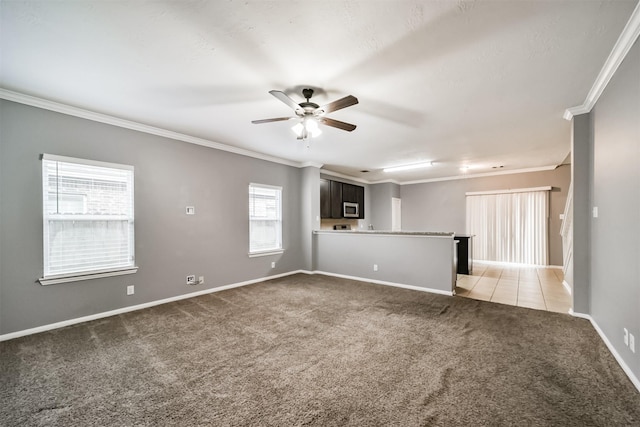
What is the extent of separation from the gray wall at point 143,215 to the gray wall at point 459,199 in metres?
4.86

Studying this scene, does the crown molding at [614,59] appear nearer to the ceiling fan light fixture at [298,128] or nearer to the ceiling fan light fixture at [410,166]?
the ceiling fan light fixture at [298,128]

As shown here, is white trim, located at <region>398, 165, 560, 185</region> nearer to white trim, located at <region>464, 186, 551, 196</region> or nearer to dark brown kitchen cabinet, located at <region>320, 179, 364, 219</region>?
white trim, located at <region>464, 186, 551, 196</region>

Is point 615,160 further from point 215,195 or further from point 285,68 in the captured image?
point 215,195

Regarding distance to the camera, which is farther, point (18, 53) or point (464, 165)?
point (464, 165)

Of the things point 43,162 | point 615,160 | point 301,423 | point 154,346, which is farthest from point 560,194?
point 43,162

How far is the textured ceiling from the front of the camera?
168cm

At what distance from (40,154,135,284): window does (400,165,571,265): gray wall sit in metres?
7.79

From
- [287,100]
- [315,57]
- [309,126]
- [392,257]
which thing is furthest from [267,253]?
[315,57]

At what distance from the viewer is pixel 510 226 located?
Answer: 6906mm

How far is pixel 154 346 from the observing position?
8.29ft

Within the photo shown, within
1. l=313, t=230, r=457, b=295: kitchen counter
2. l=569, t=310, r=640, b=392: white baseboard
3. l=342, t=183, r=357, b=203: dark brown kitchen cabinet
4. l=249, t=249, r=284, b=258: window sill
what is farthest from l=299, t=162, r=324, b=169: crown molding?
l=569, t=310, r=640, b=392: white baseboard

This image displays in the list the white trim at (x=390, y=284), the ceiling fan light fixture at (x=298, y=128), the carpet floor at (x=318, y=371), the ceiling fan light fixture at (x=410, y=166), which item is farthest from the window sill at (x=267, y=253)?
the ceiling fan light fixture at (x=410, y=166)

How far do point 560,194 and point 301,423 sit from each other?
26.1ft

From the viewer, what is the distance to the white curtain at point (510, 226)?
6.51 meters
